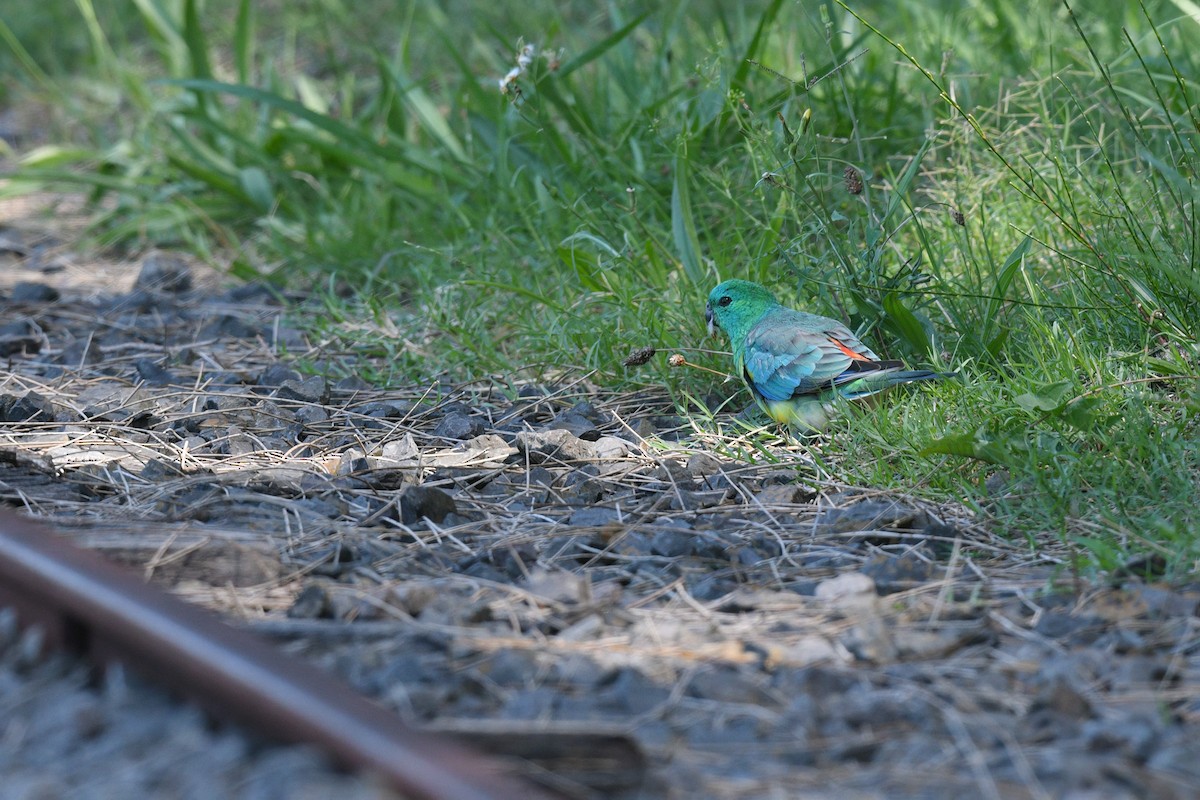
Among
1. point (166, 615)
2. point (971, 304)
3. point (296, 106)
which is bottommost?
point (166, 615)

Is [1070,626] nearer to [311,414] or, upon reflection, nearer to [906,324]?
[906,324]

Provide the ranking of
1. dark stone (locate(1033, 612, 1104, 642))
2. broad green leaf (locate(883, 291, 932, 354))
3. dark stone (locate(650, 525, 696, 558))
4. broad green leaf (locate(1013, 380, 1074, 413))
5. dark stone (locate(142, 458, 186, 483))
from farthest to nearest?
broad green leaf (locate(883, 291, 932, 354))
dark stone (locate(142, 458, 186, 483))
broad green leaf (locate(1013, 380, 1074, 413))
dark stone (locate(650, 525, 696, 558))
dark stone (locate(1033, 612, 1104, 642))

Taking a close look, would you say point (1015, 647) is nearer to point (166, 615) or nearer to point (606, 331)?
point (166, 615)

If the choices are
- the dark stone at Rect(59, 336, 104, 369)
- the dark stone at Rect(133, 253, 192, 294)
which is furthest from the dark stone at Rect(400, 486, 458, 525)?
the dark stone at Rect(133, 253, 192, 294)

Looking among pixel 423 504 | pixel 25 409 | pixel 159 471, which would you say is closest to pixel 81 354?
pixel 25 409

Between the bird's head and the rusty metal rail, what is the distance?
1934mm

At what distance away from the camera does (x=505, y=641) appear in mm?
2121

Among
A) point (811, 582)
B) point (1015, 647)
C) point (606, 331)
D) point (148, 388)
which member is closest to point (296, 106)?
point (148, 388)

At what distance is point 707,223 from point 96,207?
10.9 ft

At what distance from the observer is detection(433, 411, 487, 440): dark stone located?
342 cm

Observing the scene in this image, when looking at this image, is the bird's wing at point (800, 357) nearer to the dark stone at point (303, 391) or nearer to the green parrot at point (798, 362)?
the green parrot at point (798, 362)

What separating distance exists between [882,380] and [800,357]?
0.22 metres

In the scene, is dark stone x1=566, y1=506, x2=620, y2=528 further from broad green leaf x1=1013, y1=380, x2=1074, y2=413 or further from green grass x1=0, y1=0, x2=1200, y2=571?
broad green leaf x1=1013, y1=380, x2=1074, y2=413

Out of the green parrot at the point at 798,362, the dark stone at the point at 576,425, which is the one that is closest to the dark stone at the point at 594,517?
the dark stone at the point at 576,425
